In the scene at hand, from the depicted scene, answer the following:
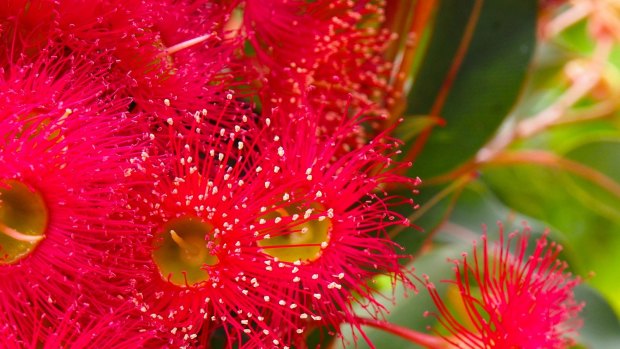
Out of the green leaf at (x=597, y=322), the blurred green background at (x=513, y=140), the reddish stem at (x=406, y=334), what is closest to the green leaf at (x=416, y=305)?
the blurred green background at (x=513, y=140)

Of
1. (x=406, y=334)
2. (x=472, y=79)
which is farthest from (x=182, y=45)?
(x=472, y=79)

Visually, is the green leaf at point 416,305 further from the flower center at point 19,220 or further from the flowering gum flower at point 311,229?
the flower center at point 19,220

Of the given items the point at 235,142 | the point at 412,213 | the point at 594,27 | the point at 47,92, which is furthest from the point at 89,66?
the point at 594,27

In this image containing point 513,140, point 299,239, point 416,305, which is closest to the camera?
point 299,239

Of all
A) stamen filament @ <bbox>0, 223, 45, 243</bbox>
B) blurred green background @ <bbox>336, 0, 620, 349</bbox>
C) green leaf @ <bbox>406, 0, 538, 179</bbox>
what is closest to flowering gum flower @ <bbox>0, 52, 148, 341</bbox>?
stamen filament @ <bbox>0, 223, 45, 243</bbox>

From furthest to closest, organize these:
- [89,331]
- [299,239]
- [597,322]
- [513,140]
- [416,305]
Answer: [513,140], [597,322], [416,305], [299,239], [89,331]

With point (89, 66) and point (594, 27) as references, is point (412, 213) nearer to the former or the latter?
point (89, 66)

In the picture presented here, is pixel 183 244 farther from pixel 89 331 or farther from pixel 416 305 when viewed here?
pixel 416 305
